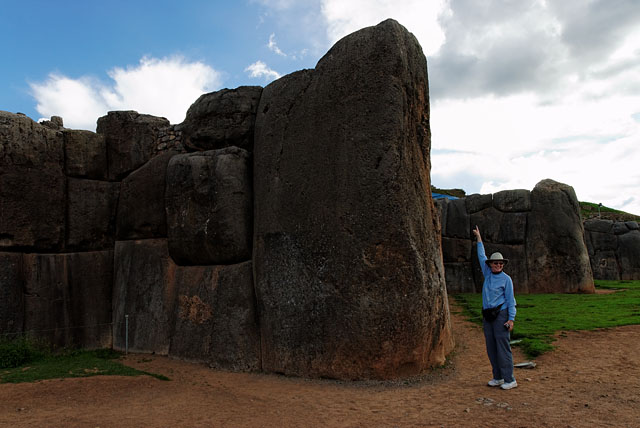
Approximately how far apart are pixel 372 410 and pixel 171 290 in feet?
17.6

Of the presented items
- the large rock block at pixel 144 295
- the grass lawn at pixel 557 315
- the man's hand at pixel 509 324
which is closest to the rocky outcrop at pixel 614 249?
the grass lawn at pixel 557 315

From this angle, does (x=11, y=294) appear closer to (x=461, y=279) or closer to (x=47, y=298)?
(x=47, y=298)

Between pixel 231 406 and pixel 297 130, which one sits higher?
pixel 297 130

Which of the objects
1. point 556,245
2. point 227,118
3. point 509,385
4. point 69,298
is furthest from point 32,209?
point 556,245

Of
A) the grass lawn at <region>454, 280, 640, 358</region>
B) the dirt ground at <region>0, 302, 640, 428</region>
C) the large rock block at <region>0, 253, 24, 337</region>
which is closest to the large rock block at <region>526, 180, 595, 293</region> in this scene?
the grass lawn at <region>454, 280, 640, 358</region>

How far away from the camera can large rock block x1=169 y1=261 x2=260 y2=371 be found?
26.7 ft

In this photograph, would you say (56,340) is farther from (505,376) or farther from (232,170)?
(505,376)

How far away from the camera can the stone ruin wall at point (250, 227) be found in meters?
7.00

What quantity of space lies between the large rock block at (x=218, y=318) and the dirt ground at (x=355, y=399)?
433 millimetres

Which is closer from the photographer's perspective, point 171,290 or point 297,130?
point 297,130

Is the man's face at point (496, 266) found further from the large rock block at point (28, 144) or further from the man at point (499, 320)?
the large rock block at point (28, 144)

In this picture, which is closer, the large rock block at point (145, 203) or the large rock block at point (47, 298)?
the large rock block at point (47, 298)

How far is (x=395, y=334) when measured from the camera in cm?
683

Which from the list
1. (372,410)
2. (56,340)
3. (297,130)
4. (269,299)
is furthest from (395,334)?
(56,340)
